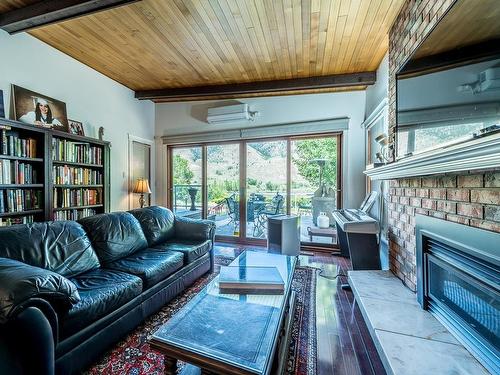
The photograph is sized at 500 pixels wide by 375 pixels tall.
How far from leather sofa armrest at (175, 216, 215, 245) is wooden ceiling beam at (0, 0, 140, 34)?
2.30 m

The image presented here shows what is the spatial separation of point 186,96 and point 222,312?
388 cm

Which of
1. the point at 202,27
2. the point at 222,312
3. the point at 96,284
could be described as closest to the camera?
the point at 222,312

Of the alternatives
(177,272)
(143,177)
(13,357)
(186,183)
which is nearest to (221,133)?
(186,183)

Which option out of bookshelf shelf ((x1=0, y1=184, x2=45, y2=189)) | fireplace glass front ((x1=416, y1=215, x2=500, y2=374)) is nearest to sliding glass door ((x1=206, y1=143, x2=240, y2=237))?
bookshelf shelf ((x1=0, y1=184, x2=45, y2=189))

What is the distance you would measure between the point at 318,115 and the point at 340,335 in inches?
128

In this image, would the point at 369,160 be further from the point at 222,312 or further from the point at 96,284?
the point at 96,284

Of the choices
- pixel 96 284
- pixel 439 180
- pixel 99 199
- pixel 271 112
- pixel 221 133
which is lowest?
pixel 96 284

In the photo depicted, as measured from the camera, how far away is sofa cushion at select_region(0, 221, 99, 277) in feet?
5.41

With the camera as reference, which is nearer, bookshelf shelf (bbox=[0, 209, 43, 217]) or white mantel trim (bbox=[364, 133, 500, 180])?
white mantel trim (bbox=[364, 133, 500, 180])

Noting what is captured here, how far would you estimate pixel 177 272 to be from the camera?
2.34m

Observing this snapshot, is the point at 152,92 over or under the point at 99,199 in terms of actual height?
over

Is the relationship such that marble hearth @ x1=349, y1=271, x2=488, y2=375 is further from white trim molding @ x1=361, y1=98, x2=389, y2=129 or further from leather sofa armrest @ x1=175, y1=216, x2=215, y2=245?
white trim molding @ x1=361, y1=98, x2=389, y2=129

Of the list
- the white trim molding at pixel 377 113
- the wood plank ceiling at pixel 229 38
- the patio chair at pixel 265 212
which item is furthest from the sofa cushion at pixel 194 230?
the white trim molding at pixel 377 113

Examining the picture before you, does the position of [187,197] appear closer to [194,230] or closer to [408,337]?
[194,230]
